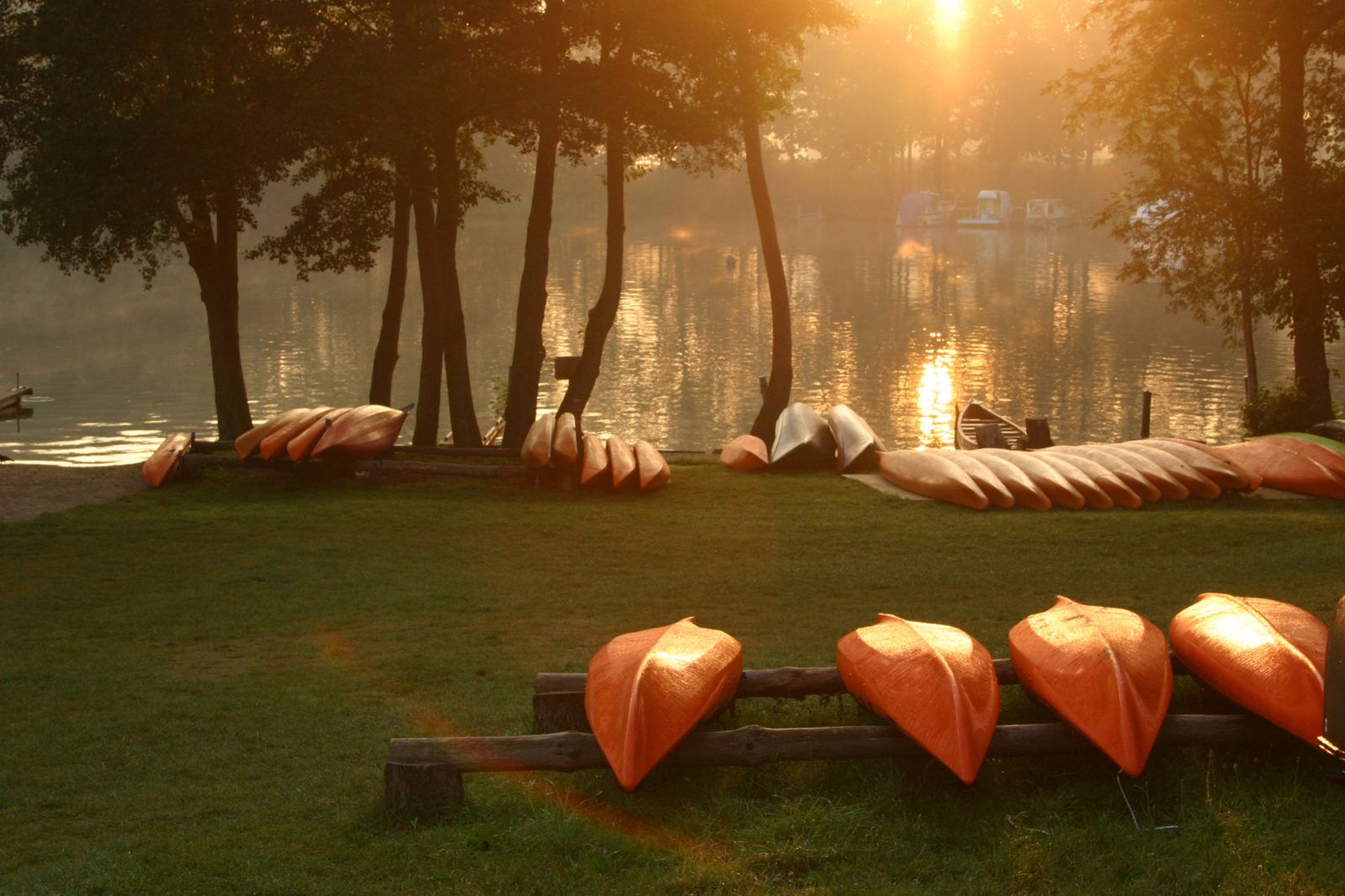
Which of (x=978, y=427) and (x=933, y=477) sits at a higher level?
(x=978, y=427)

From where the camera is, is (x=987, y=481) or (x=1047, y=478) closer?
(x=987, y=481)

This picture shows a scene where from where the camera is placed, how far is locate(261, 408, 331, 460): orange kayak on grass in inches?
635

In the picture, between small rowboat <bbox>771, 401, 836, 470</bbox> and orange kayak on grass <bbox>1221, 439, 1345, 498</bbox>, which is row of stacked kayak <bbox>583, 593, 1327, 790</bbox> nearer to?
orange kayak on grass <bbox>1221, 439, 1345, 498</bbox>

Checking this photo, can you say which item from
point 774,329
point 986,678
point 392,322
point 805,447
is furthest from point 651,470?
point 986,678

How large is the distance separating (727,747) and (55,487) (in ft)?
41.9

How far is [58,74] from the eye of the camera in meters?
18.0

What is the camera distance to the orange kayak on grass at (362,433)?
16344 millimetres

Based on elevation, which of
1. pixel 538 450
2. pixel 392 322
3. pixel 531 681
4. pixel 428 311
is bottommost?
pixel 531 681

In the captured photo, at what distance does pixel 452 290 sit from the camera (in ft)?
67.4

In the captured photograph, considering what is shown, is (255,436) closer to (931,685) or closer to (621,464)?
(621,464)

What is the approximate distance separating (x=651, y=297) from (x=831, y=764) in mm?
51009

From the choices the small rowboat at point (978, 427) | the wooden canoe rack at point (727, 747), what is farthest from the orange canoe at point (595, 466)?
the wooden canoe rack at point (727, 747)

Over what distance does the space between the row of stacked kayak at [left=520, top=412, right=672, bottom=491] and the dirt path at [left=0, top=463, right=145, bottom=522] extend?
509cm

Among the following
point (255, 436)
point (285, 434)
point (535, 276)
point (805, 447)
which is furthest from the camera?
point (535, 276)
